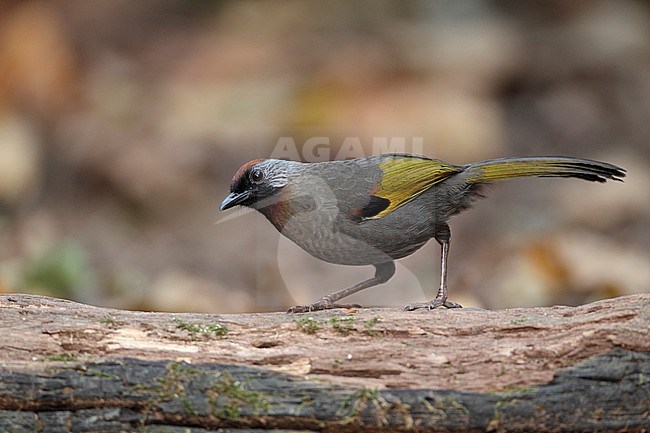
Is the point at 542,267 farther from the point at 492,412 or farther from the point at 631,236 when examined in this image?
the point at 492,412

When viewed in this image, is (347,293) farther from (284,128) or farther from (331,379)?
(284,128)

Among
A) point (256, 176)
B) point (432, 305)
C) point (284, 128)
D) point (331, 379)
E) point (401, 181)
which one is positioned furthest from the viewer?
point (284, 128)

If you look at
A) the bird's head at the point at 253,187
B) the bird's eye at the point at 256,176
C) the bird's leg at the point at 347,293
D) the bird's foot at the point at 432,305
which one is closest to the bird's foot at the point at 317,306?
the bird's leg at the point at 347,293

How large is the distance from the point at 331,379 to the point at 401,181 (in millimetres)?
1763

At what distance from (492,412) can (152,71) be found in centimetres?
945

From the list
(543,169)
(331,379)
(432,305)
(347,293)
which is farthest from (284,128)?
(331,379)

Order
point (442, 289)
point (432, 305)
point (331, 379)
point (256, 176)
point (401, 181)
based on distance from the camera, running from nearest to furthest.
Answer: point (331, 379)
point (432, 305)
point (442, 289)
point (256, 176)
point (401, 181)

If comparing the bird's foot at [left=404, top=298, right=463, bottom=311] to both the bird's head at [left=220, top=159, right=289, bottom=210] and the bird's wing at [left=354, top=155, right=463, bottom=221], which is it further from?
the bird's head at [left=220, top=159, right=289, bottom=210]

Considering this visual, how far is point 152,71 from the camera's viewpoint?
12.0 metres

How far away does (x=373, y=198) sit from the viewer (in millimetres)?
4859

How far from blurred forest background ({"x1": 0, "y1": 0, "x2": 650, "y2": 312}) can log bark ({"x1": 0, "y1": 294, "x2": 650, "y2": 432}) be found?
313cm

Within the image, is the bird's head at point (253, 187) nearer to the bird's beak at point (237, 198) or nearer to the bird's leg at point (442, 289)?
the bird's beak at point (237, 198)

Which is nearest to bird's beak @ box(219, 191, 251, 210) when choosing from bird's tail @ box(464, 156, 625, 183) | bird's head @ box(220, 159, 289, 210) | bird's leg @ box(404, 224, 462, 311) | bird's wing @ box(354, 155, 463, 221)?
bird's head @ box(220, 159, 289, 210)

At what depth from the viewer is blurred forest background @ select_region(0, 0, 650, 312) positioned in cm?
760
